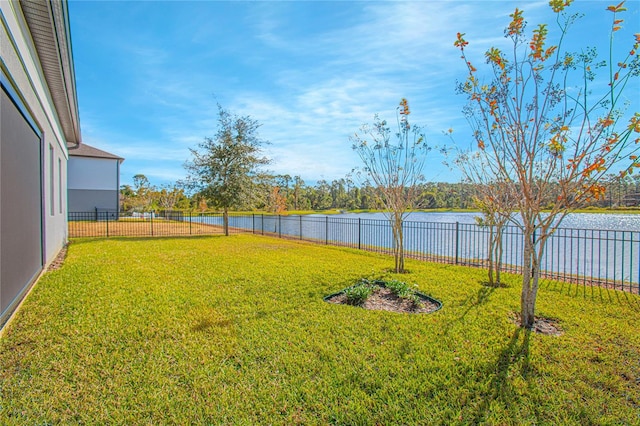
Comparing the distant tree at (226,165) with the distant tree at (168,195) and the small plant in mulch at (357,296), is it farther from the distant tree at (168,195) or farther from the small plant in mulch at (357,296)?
the distant tree at (168,195)

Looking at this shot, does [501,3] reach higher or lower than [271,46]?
lower

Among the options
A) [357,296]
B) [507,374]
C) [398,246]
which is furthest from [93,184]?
[507,374]

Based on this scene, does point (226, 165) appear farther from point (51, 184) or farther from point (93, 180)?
point (93, 180)

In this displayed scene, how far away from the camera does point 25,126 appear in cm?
414

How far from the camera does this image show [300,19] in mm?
6770

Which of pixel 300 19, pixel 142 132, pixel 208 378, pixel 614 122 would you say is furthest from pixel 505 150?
pixel 142 132

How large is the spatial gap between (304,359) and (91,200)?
1058 inches

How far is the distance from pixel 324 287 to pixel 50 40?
5.57 metres

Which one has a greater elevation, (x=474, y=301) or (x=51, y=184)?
(x=51, y=184)

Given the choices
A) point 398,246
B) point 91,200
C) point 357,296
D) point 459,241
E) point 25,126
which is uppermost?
point 25,126

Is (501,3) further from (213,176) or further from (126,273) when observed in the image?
(213,176)

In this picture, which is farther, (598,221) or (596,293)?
(598,221)

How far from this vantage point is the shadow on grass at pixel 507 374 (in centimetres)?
223

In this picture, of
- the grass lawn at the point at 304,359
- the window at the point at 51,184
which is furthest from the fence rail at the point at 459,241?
the window at the point at 51,184
